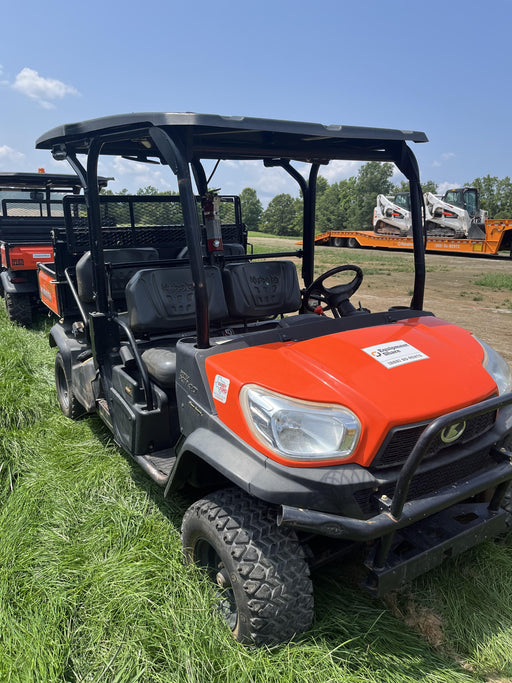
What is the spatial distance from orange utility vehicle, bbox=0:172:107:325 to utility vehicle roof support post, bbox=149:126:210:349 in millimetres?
5158

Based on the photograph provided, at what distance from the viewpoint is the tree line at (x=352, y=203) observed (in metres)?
49.8

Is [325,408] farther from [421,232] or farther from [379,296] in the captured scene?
[379,296]

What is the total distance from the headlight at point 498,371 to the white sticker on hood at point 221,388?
1152 mm

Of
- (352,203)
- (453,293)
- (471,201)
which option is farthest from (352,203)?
(453,293)

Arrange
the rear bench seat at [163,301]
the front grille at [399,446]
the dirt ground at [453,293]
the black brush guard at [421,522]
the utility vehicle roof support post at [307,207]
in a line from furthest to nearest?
the dirt ground at [453,293] < the utility vehicle roof support post at [307,207] < the rear bench seat at [163,301] < the front grille at [399,446] < the black brush guard at [421,522]

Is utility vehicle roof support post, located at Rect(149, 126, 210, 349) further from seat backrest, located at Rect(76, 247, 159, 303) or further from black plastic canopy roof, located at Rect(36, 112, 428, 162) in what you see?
seat backrest, located at Rect(76, 247, 159, 303)

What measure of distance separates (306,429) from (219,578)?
0.77 meters

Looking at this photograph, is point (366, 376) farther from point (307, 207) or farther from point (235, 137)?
point (307, 207)

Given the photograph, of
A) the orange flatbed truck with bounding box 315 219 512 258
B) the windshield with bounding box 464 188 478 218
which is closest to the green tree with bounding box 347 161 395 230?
the orange flatbed truck with bounding box 315 219 512 258

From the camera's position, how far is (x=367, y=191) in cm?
6047

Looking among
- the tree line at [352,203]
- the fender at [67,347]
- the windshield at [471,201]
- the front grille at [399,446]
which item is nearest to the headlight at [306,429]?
the front grille at [399,446]

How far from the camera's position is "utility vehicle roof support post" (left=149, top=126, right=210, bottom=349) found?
2.09 m

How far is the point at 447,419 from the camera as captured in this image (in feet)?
5.60

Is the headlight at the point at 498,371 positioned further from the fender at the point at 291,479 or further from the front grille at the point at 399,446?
the fender at the point at 291,479
